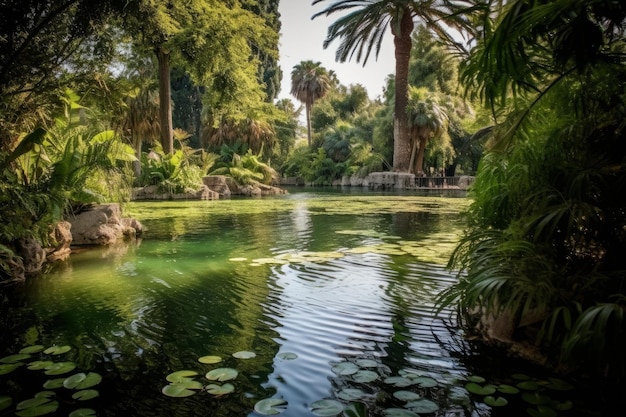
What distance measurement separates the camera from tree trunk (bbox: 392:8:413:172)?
24656mm

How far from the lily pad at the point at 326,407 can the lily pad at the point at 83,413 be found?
109cm

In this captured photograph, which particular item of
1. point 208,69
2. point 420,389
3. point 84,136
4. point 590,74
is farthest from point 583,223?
point 208,69

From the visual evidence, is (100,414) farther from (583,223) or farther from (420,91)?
(420,91)

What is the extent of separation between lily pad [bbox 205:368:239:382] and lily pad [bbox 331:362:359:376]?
611mm

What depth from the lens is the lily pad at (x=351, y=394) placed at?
7.70ft

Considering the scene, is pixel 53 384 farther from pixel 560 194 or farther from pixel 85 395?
pixel 560 194

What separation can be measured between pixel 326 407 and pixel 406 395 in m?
0.45

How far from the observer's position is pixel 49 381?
2.49 meters

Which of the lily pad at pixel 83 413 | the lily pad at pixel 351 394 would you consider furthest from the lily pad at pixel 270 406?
the lily pad at pixel 83 413

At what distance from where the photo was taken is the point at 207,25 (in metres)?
15.7

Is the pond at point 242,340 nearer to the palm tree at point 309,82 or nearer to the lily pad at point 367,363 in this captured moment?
the lily pad at point 367,363

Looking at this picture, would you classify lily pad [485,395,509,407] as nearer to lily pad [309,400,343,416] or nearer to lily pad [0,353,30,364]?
lily pad [309,400,343,416]

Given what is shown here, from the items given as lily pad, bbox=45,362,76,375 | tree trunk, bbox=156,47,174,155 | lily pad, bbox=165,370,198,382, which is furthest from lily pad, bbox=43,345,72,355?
tree trunk, bbox=156,47,174,155

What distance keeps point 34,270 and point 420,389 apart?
17.1 feet
